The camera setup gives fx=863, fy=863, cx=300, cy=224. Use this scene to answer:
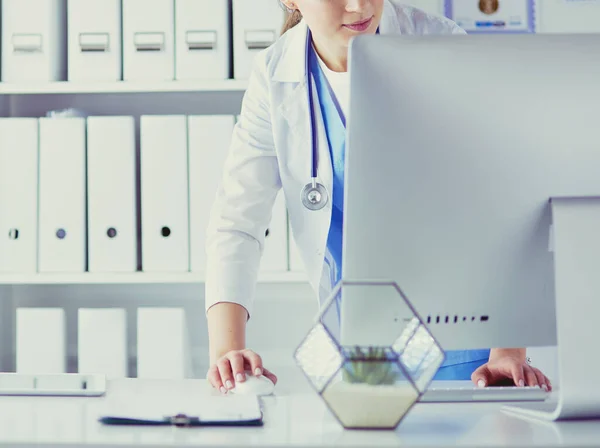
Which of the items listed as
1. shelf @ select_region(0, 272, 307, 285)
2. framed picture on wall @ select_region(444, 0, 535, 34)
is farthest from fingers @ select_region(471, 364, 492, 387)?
framed picture on wall @ select_region(444, 0, 535, 34)

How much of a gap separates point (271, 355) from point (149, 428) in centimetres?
153

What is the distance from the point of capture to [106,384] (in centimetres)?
118

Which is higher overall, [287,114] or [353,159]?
[287,114]

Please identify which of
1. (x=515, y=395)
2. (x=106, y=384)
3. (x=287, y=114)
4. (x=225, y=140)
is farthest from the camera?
(x=225, y=140)

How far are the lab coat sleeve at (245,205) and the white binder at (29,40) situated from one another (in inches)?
29.8

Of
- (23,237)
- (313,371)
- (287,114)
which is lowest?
(313,371)

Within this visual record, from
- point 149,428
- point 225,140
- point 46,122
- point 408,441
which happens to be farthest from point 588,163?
point 46,122

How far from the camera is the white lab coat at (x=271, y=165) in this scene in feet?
4.59

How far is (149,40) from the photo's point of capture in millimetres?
2008

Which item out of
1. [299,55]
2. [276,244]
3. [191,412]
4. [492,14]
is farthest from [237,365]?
[492,14]

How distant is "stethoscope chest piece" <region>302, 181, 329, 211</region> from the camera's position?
54.0 inches

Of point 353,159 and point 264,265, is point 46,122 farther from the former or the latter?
point 353,159

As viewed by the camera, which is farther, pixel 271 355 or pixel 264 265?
pixel 271 355

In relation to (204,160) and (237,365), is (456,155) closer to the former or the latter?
(237,365)
